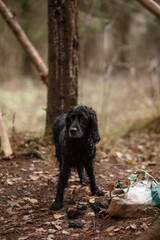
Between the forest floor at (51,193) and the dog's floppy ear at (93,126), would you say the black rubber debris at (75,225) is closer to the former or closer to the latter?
the forest floor at (51,193)

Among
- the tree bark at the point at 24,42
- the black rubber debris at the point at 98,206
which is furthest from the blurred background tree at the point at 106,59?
the black rubber debris at the point at 98,206

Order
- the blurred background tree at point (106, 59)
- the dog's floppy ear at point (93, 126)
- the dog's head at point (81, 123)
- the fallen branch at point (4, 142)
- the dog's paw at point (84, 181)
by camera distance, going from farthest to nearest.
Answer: the blurred background tree at point (106, 59), the fallen branch at point (4, 142), the dog's paw at point (84, 181), the dog's floppy ear at point (93, 126), the dog's head at point (81, 123)

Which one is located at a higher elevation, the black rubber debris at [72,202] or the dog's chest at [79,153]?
the dog's chest at [79,153]

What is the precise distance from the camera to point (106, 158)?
17.2 feet

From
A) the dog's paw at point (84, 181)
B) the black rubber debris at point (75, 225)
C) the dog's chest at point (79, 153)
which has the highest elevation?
the dog's chest at point (79, 153)

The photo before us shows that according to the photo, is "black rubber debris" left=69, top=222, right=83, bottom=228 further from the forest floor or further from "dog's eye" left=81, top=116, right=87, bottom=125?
"dog's eye" left=81, top=116, right=87, bottom=125

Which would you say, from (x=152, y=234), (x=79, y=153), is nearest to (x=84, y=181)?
(x=79, y=153)

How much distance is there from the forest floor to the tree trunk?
93 centimetres

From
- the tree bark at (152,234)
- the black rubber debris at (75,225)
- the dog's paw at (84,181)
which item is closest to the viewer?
the tree bark at (152,234)

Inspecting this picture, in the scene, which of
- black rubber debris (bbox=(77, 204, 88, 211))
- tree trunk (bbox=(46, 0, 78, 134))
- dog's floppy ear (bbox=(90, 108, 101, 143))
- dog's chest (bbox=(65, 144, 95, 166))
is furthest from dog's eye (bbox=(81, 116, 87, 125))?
tree trunk (bbox=(46, 0, 78, 134))

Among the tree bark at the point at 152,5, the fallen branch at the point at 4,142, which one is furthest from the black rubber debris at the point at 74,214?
the tree bark at the point at 152,5

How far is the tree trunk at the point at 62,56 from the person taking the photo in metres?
4.61

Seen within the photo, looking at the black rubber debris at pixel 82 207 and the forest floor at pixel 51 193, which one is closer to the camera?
the forest floor at pixel 51 193

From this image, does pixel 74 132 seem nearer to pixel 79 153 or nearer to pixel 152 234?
pixel 79 153
